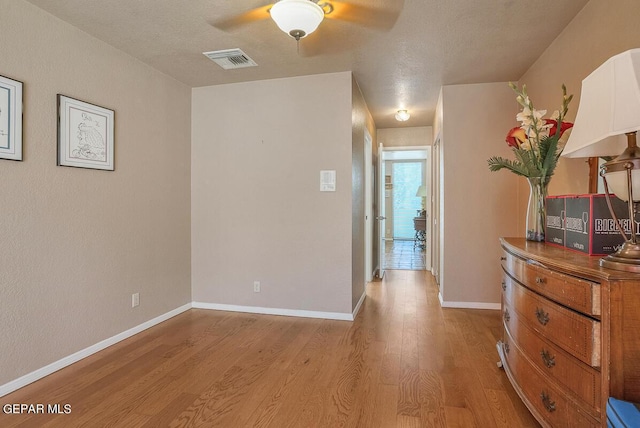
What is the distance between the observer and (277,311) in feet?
11.6

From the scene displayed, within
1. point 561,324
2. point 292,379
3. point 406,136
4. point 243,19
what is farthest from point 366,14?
point 406,136

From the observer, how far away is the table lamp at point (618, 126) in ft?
3.56

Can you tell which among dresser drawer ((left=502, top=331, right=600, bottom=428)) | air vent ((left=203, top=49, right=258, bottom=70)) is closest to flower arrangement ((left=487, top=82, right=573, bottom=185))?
dresser drawer ((left=502, top=331, right=600, bottom=428))

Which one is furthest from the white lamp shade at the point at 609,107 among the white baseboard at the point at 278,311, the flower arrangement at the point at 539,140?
the white baseboard at the point at 278,311

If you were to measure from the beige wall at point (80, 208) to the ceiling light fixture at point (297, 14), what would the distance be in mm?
1639

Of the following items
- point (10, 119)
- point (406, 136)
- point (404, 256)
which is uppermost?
point (406, 136)

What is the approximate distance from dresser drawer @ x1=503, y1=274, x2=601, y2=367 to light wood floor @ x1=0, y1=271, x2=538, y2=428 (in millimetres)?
591

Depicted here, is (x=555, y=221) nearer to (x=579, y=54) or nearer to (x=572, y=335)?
(x=572, y=335)

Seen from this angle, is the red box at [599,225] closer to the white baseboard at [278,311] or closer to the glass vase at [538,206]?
the glass vase at [538,206]

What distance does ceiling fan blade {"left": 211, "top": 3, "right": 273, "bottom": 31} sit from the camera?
2.28 metres

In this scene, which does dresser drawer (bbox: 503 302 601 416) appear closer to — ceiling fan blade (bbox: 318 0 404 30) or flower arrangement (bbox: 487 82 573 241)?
flower arrangement (bbox: 487 82 573 241)

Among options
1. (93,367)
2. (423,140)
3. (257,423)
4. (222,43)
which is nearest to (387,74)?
(222,43)

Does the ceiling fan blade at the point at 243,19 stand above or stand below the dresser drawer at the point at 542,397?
above

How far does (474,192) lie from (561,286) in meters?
2.47
